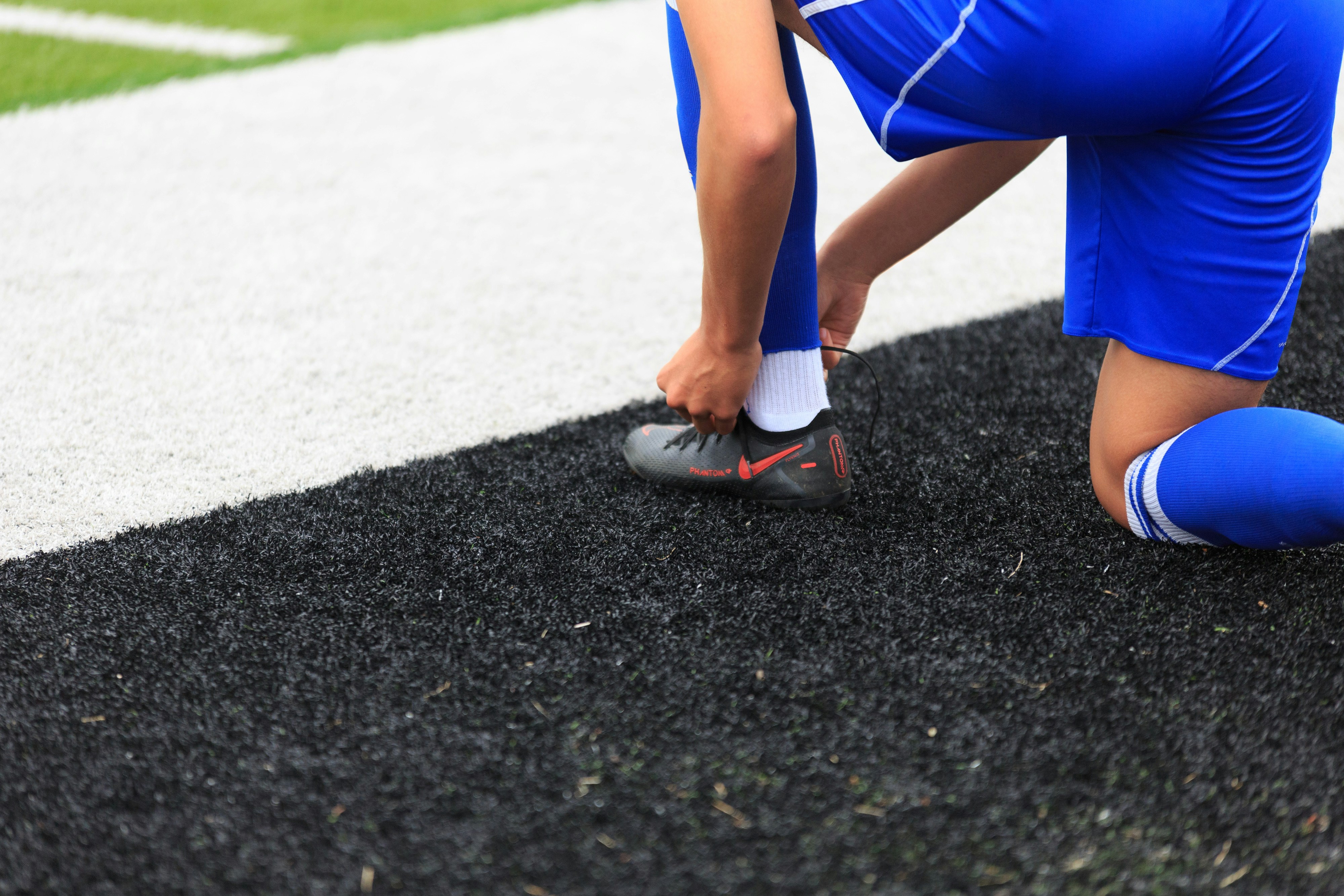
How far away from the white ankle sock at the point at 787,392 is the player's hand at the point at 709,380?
71 millimetres

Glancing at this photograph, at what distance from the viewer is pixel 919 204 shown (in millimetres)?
1361

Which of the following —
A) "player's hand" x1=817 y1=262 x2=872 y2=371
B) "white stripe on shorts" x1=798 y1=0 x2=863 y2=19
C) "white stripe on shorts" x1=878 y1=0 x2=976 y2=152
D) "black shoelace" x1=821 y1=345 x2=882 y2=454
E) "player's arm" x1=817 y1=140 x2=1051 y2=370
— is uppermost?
"white stripe on shorts" x1=798 y1=0 x2=863 y2=19

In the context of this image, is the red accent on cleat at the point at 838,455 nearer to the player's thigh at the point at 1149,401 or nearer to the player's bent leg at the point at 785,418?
the player's bent leg at the point at 785,418

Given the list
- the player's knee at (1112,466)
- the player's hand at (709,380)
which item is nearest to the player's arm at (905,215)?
the player's hand at (709,380)

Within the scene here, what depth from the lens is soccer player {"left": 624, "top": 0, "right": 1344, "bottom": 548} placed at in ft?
3.16

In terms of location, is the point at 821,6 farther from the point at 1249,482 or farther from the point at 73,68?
the point at 73,68

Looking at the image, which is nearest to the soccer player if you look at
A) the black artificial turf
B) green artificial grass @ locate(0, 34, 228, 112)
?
the black artificial turf

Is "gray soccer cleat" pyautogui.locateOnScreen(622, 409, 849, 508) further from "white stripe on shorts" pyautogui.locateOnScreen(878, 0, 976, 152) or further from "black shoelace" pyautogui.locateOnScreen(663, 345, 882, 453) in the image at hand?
"white stripe on shorts" pyautogui.locateOnScreen(878, 0, 976, 152)

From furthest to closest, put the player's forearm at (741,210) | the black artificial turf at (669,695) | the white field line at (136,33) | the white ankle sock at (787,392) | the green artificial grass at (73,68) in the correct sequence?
the white field line at (136,33)
the green artificial grass at (73,68)
the white ankle sock at (787,392)
the player's forearm at (741,210)
the black artificial turf at (669,695)

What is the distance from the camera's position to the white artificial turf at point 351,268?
1576 mm

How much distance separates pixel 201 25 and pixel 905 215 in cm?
363

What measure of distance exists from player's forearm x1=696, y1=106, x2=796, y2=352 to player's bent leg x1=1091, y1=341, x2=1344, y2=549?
0.42 metres

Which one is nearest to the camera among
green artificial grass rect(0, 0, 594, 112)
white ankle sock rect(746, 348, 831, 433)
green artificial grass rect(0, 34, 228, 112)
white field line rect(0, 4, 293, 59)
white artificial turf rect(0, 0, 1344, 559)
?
white ankle sock rect(746, 348, 831, 433)

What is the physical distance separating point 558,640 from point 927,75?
2.16 ft
